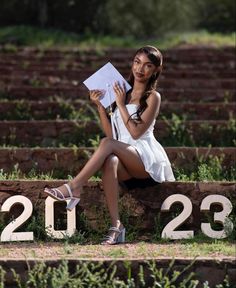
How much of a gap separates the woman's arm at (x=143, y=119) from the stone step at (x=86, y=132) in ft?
7.79

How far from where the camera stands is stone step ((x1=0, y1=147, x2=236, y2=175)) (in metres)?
8.46

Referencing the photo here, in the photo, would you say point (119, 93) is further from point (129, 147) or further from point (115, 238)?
point (115, 238)

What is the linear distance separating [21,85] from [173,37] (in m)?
8.64

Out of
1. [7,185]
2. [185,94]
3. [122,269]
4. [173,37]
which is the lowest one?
[122,269]

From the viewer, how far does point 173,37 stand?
20.5 m

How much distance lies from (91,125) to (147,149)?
2.68 meters

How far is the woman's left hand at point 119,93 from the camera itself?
728 centimetres

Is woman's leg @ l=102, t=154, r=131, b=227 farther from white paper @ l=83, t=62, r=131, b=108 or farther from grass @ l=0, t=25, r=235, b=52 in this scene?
grass @ l=0, t=25, r=235, b=52

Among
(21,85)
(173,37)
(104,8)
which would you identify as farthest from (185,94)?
(104,8)

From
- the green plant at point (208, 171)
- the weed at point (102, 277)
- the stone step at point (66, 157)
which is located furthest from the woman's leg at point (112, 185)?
the stone step at point (66, 157)

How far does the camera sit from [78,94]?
11.7m

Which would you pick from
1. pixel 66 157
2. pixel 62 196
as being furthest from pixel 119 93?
pixel 66 157

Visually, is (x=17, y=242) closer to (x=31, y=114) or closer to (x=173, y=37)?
(x=31, y=114)

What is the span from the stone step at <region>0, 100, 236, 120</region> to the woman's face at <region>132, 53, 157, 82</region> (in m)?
3.31
